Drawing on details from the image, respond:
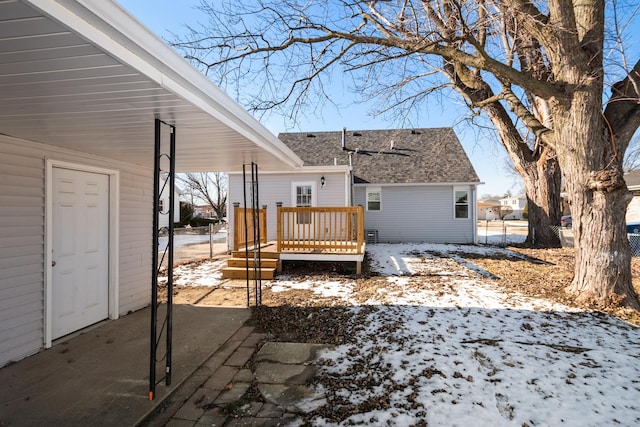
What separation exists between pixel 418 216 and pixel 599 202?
9295mm

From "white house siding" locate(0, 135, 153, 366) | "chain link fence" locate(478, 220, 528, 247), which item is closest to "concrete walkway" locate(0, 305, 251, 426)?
"white house siding" locate(0, 135, 153, 366)

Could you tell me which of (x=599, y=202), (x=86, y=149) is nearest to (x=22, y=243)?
(x=86, y=149)

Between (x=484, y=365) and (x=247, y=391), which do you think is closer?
(x=247, y=391)

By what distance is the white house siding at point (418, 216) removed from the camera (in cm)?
1384

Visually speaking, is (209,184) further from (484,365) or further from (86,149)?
(484,365)

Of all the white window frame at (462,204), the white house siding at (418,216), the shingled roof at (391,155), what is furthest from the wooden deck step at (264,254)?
the white window frame at (462,204)

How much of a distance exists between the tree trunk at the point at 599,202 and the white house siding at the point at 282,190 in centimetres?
663

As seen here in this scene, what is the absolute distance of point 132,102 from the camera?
→ 2.30m

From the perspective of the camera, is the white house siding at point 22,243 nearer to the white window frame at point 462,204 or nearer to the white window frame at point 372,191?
the white window frame at point 372,191

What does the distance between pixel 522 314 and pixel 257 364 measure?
12.3ft

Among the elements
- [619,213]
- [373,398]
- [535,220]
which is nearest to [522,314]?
[619,213]

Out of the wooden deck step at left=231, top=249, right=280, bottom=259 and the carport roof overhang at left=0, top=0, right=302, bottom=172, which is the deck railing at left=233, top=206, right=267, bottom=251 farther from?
the carport roof overhang at left=0, top=0, right=302, bottom=172

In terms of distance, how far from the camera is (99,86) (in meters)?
1.98

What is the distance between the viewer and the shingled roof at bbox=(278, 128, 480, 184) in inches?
552
